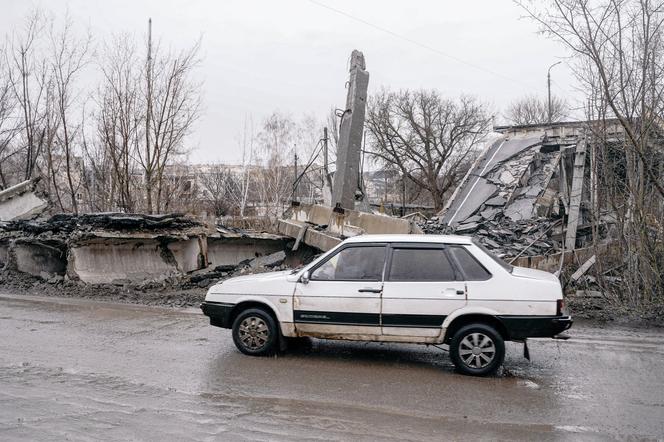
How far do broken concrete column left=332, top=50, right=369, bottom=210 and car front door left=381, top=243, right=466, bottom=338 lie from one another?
785cm

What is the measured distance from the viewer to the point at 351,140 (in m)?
14.4

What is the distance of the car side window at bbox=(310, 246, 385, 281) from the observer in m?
6.58

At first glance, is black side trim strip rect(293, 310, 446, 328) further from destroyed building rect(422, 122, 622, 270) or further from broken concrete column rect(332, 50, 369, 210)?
broken concrete column rect(332, 50, 369, 210)

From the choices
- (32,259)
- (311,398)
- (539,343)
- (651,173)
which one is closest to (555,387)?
(539,343)

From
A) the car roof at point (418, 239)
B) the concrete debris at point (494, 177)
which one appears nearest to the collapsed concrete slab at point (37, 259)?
the car roof at point (418, 239)

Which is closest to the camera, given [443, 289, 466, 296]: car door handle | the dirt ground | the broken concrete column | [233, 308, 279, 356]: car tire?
[443, 289, 466, 296]: car door handle

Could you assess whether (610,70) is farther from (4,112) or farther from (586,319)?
(4,112)

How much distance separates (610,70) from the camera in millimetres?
10188

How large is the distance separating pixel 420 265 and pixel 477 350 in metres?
1.16

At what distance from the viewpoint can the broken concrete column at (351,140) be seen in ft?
47.0

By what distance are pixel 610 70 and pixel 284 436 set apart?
927cm

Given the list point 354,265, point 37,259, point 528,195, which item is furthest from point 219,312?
point 528,195

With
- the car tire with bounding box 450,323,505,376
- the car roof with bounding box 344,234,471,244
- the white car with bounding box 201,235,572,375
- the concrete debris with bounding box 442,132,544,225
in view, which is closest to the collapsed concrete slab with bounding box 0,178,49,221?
the concrete debris with bounding box 442,132,544,225

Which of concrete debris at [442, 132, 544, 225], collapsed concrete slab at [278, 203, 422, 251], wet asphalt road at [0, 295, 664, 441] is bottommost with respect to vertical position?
wet asphalt road at [0, 295, 664, 441]
